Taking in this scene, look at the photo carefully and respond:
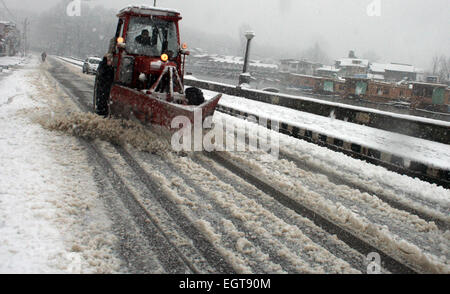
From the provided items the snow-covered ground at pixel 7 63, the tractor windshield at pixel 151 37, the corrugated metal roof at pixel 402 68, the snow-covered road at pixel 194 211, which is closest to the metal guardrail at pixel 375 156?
the snow-covered road at pixel 194 211

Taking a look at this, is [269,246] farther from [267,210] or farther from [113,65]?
[113,65]

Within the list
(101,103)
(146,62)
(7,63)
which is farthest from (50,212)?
(7,63)

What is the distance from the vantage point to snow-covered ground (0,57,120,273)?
2.51 metres

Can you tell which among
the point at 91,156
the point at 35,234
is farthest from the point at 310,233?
the point at 91,156

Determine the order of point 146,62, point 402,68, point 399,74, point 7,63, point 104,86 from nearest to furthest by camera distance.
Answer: point 146,62 → point 104,86 → point 7,63 → point 399,74 → point 402,68

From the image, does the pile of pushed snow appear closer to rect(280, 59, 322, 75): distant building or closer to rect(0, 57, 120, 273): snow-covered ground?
rect(0, 57, 120, 273): snow-covered ground

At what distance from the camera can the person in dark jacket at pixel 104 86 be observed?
7.55m

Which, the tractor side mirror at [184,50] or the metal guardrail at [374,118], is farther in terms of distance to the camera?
the tractor side mirror at [184,50]

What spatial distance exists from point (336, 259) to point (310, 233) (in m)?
0.45

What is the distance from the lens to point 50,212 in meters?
3.19

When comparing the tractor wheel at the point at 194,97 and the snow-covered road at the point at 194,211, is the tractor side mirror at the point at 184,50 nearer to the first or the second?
the tractor wheel at the point at 194,97

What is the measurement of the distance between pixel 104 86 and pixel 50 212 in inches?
194

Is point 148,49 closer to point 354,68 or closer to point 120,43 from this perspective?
point 120,43

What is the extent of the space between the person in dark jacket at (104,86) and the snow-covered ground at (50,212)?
218cm
